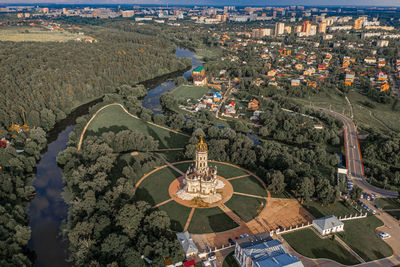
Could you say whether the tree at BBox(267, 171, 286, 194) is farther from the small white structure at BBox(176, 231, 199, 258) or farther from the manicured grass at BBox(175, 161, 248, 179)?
the small white structure at BBox(176, 231, 199, 258)

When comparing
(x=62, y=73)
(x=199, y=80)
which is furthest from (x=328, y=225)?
(x=62, y=73)

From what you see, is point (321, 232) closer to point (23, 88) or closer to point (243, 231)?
point (243, 231)

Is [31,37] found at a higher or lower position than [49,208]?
higher

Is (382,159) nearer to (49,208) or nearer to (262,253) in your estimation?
(262,253)

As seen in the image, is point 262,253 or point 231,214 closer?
point 262,253

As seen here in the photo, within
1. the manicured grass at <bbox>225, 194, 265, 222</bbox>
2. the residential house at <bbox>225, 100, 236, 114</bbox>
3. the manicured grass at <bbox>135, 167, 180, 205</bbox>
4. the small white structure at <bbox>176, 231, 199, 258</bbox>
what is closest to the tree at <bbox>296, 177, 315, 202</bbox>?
the manicured grass at <bbox>225, 194, 265, 222</bbox>

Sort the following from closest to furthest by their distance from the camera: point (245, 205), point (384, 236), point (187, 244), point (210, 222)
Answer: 1. point (187, 244)
2. point (384, 236)
3. point (210, 222)
4. point (245, 205)
